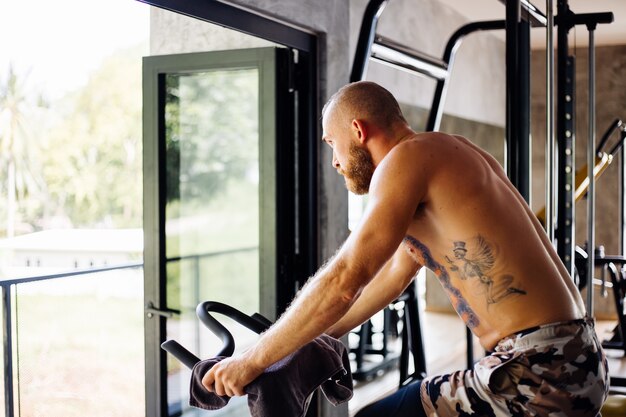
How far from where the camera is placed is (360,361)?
17.2ft

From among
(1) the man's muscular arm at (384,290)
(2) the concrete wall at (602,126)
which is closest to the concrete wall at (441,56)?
(2) the concrete wall at (602,126)

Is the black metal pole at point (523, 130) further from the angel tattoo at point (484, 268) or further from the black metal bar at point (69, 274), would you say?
the black metal bar at point (69, 274)

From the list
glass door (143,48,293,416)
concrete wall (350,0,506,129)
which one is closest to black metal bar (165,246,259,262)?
glass door (143,48,293,416)

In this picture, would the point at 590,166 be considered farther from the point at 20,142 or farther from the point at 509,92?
the point at 20,142

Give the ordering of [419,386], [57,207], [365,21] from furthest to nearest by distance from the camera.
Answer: [57,207]
[365,21]
[419,386]

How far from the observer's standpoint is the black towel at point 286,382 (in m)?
1.40

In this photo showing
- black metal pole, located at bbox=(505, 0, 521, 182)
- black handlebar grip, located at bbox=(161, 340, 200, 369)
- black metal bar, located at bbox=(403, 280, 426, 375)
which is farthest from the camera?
black metal bar, located at bbox=(403, 280, 426, 375)

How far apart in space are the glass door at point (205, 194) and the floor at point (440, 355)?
4.71 ft

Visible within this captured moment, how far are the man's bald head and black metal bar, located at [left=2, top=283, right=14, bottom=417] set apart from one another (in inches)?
78.9

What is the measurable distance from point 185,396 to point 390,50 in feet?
5.37

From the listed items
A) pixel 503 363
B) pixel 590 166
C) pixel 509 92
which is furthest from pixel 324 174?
pixel 503 363

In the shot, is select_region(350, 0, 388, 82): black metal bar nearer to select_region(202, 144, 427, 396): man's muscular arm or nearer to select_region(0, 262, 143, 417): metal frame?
select_region(202, 144, 427, 396): man's muscular arm

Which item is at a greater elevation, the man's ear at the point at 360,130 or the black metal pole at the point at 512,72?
the black metal pole at the point at 512,72

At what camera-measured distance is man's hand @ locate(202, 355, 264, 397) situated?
140cm
